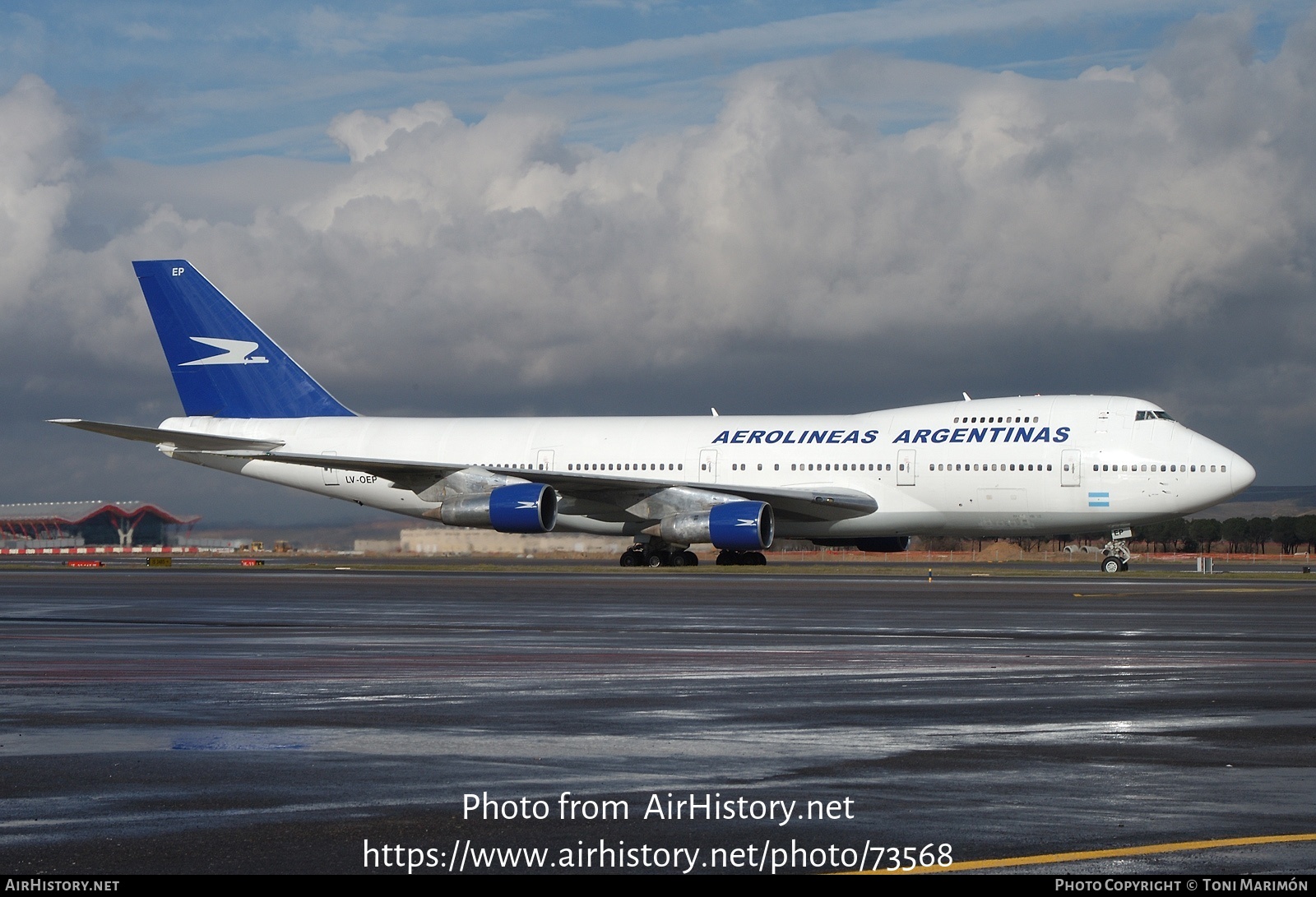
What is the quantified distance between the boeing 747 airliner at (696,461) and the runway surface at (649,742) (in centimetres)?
2076

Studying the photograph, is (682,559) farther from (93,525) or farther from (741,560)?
(93,525)

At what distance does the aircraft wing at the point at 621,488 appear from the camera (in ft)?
142

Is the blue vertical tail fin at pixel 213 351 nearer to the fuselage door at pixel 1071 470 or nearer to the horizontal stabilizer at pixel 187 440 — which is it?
the horizontal stabilizer at pixel 187 440

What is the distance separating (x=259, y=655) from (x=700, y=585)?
61.7 feet

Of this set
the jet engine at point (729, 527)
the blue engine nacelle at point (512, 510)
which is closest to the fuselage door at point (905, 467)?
the jet engine at point (729, 527)

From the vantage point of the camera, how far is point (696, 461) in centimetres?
4594

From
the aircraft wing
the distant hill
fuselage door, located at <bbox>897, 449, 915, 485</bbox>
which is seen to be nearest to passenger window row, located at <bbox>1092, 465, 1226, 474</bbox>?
fuselage door, located at <bbox>897, 449, 915, 485</bbox>

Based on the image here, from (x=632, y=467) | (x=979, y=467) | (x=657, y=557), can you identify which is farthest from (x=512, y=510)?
(x=979, y=467)

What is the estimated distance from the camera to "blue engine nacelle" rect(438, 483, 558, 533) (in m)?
42.8

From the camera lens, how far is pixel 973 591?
3103 cm

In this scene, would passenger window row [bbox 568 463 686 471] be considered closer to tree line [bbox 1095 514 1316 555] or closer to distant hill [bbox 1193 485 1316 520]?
tree line [bbox 1095 514 1316 555]

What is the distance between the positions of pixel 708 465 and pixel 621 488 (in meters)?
2.91

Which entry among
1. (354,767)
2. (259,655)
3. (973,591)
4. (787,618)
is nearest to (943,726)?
(354,767)

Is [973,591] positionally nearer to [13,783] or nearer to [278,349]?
[13,783]
